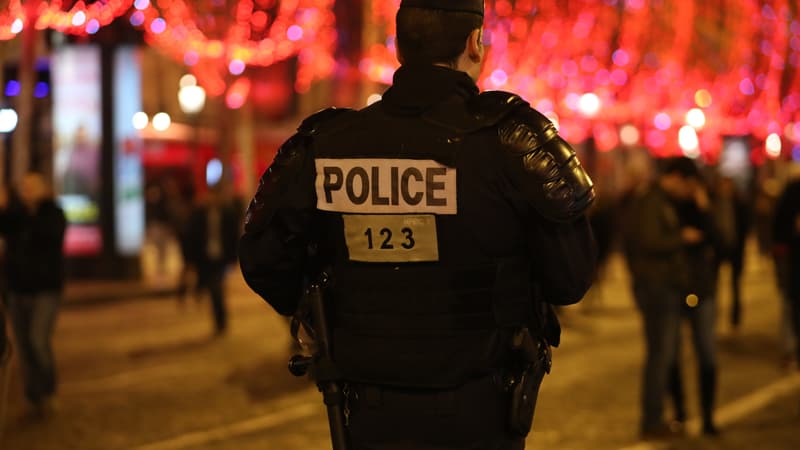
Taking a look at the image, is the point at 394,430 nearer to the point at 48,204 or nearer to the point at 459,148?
the point at 459,148

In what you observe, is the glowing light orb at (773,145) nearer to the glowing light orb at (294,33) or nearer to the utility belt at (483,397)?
the glowing light orb at (294,33)

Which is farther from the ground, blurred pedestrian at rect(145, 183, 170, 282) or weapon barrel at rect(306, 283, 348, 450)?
weapon barrel at rect(306, 283, 348, 450)

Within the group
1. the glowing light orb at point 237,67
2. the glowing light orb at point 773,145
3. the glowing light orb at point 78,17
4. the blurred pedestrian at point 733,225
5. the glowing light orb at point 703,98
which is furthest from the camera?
the glowing light orb at point 703,98

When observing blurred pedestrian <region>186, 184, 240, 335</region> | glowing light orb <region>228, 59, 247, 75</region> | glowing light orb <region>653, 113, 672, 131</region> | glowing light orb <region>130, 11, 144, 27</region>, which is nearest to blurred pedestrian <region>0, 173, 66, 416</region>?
blurred pedestrian <region>186, 184, 240, 335</region>

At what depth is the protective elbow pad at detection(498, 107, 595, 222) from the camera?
118 inches

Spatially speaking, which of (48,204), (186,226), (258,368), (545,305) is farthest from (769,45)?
(545,305)

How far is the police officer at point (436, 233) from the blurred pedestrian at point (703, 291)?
5.04 m

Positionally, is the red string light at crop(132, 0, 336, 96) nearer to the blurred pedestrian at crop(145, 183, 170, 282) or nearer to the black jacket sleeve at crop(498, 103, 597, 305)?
the blurred pedestrian at crop(145, 183, 170, 282)

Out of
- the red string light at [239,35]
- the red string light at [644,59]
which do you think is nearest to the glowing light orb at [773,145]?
the red string light at [644,59]

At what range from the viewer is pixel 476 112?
10.2 ft

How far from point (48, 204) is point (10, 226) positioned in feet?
1.13

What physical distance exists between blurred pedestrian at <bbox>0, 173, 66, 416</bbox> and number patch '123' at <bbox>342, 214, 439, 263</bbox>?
6.64 m

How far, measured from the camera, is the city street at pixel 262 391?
26.8ft

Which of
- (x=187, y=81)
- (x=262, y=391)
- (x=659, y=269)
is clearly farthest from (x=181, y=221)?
(x=659, y=269)
